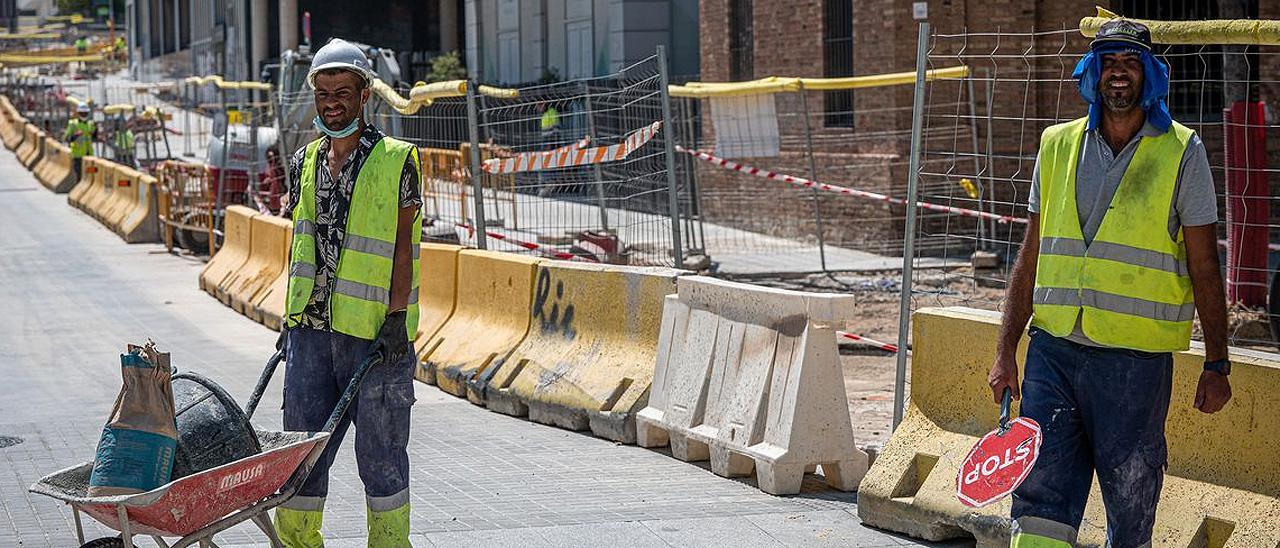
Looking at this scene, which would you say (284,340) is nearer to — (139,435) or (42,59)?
(139,435)

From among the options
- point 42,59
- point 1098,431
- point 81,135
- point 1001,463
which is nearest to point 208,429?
point 1001,463

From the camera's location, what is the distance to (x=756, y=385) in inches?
320

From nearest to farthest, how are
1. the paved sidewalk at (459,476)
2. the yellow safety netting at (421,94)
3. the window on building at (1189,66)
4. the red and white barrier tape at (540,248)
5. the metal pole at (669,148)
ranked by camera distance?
the paved sidewalk at (459,476)
the metal pole at (669,148)
the yellow safety netting at (421,94)
the red and white barrier tape at (540,248)
the window on building at (1189,66)

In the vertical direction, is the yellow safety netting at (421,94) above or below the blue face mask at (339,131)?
above

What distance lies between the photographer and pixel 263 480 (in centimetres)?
531

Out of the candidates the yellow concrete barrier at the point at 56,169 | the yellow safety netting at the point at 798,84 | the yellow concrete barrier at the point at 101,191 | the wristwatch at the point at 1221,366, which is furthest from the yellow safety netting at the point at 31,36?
the wristwatch at the point at 1221,366

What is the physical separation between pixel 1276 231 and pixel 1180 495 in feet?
38.5

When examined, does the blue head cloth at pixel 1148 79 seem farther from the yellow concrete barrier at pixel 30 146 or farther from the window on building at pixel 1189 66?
the yellow concrete barrier at pixel 30 146

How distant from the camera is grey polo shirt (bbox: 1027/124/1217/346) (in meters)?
5.08

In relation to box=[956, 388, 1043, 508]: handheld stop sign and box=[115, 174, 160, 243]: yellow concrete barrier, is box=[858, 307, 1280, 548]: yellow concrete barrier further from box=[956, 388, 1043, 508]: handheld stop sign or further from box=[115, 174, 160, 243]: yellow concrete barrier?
box=[115, 174, 160, 243]: yellow concrete barrier

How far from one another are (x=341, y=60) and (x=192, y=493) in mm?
1673

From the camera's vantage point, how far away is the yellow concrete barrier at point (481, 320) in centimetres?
1085

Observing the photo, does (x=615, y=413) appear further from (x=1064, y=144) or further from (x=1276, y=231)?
(x=1276, y=231)

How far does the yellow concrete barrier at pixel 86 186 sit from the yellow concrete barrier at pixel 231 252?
1303 centimetres
